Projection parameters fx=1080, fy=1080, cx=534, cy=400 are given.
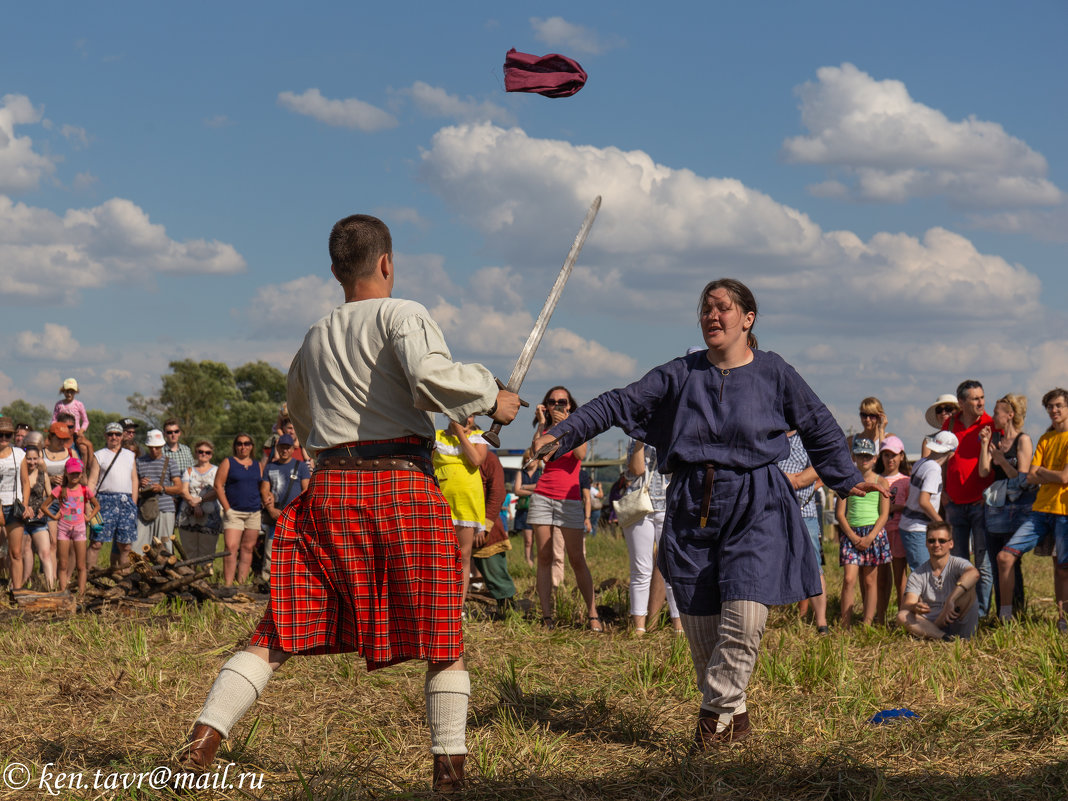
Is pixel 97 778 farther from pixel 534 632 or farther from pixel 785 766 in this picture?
pixel 534 632

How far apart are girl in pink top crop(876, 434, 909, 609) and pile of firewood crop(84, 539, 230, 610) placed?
222 inches

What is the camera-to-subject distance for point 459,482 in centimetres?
855

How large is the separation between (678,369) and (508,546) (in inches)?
186

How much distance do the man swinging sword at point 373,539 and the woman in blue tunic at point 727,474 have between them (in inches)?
35.2

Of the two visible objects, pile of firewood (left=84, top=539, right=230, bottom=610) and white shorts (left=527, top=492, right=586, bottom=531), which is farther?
pile of firewood (left=84, top=539, right=230, bottom=610)

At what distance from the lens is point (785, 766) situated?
13.5 feet

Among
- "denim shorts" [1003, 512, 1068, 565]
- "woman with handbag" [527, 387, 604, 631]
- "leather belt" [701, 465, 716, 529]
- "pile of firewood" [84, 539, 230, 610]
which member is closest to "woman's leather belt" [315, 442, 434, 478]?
"leather belt" [701, 465, 716, 529]

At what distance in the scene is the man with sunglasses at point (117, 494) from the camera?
1121 cm

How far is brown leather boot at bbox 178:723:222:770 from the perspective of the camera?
355 centimetres

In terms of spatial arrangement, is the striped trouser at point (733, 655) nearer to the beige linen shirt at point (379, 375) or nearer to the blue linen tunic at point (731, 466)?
the blue linen tunic at point (731, 466)

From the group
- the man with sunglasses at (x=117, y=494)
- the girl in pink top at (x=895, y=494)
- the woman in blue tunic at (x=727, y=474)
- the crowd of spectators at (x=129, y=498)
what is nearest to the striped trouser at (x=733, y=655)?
the woman in blue tunic at (x=727, y=474)

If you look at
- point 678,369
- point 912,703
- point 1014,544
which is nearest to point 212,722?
point 678,369

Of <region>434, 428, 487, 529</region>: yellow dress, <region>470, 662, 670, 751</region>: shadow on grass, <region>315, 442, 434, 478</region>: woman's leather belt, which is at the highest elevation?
<region>315, 442, 434, 478</region>: woman's leather belt

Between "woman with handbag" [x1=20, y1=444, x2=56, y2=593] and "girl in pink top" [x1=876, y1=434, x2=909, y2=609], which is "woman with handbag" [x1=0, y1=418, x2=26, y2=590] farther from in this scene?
"girl in pink top" [x1=876, y1=434, x2=909, y2=609]
